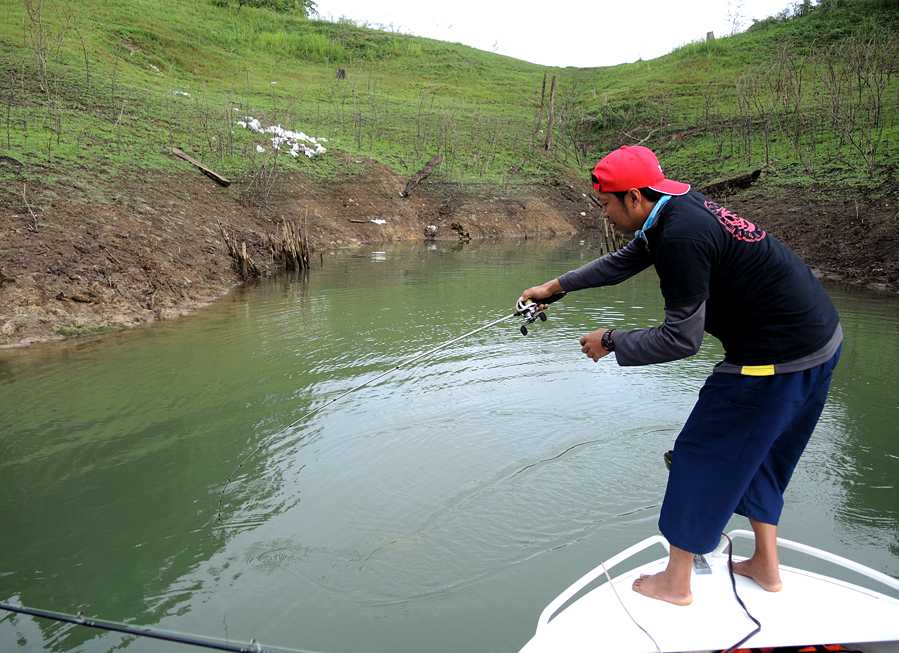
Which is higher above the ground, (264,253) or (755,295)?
(755,295)

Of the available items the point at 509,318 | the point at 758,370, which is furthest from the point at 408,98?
the point at 758,370

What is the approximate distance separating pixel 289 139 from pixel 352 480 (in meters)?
17.2

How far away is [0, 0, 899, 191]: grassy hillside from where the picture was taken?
53.9 feet

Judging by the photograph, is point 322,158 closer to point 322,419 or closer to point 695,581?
point 322,419

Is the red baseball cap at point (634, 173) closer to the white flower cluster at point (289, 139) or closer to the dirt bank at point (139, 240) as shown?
the dirt bank at point (139, 240)

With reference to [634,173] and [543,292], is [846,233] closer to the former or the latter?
[543,292]

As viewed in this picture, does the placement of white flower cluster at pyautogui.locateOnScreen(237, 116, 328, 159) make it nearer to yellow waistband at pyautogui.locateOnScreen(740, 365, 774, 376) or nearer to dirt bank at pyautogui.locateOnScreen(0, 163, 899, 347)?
dirt bank at pyautogui.locateOnScreen(0, 163, 899, 347)

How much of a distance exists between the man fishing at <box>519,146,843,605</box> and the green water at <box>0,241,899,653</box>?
113 cm

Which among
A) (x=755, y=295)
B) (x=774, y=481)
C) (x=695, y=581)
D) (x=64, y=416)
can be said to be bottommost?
(x=64, y=416)

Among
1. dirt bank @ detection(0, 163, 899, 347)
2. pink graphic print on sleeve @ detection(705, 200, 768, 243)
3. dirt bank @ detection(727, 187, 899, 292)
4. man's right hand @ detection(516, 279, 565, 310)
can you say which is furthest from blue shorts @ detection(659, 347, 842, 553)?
dirt bank @ detection(727, 187, 899, 292)

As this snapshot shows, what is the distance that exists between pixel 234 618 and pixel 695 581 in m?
2.15

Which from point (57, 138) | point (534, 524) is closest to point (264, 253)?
point (57, 138)

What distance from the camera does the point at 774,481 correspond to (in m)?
2.69

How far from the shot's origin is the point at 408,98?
3162cm
